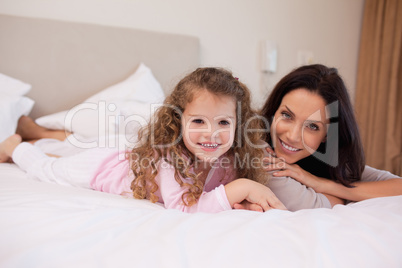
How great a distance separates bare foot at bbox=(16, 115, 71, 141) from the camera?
5.44ft

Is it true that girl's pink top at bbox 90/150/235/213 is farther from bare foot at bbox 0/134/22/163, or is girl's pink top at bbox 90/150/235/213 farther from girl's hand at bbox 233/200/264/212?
bare foot at bbox 0/134/22/163

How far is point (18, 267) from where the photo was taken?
1.66ft

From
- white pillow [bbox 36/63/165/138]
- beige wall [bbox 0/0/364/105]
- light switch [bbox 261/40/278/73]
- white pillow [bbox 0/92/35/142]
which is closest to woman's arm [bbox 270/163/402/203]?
white pillow [bbox 36/63/165/138]

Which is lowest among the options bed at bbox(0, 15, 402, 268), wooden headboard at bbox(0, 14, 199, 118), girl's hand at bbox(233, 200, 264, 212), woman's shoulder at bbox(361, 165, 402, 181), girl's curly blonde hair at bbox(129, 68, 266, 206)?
girl's hand at bbox(233, 200, 264, 212)

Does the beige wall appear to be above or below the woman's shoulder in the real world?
above

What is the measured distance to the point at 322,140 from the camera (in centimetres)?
114

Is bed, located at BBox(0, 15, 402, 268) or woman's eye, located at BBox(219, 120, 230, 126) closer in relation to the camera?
bed, located at BBox(0, 15, 402, 268)

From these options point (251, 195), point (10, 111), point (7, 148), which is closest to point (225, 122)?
point (251, 195)

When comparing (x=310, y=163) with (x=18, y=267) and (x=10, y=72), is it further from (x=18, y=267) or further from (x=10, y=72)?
(x=10, y=72)

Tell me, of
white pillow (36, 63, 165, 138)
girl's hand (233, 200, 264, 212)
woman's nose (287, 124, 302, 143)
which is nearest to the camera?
girl's hand (233, 200, 264, 212)

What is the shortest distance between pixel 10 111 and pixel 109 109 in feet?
1.56

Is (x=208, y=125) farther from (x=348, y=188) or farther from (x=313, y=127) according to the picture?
(x=348, y=188)

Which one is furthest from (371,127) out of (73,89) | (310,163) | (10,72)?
(10,72)

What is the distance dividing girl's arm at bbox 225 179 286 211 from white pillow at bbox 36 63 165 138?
2.98 feet
